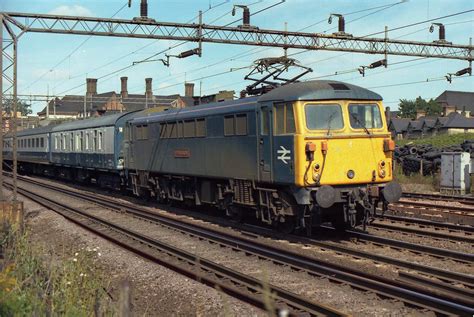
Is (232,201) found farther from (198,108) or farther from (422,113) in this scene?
(422,113)

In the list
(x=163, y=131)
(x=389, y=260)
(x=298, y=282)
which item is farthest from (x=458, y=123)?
(x=298, y=282)

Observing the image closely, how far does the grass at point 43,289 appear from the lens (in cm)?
537

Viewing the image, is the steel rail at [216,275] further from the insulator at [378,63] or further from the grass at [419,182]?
the insulator at [378,63]

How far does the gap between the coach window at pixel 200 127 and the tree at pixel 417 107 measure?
108613 millimetres

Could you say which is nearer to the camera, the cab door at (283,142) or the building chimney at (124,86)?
the cab door at (283,142)

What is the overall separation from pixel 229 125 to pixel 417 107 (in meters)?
121

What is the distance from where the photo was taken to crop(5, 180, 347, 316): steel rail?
6956 mm

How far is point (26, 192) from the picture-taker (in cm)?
2588

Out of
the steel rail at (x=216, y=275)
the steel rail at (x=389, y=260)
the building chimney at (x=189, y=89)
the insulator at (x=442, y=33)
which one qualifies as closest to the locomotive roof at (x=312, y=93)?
the steel rail at (x=389, y=260)

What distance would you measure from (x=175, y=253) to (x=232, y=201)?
3389 millimetres

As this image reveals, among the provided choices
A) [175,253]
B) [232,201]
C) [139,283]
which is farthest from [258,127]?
[139,283]

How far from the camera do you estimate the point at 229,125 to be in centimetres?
1390

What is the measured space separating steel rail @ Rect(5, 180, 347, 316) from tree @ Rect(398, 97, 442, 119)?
367ft

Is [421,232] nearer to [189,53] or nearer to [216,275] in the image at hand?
[216,275]
